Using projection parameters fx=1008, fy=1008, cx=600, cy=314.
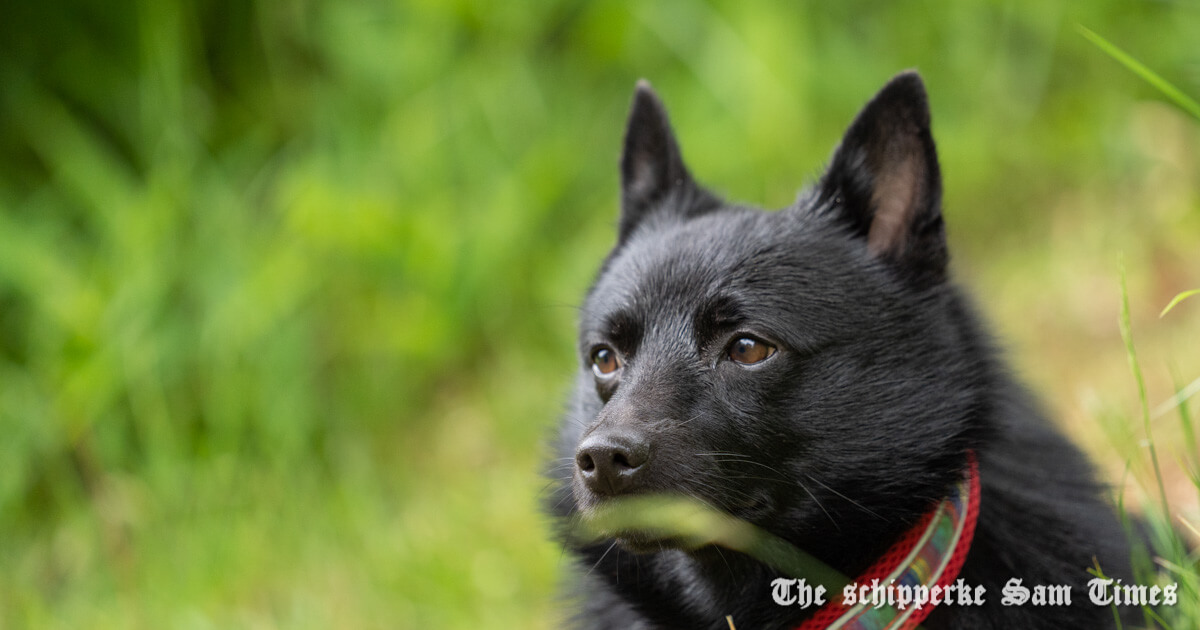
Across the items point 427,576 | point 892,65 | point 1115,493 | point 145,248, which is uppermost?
point 892,65

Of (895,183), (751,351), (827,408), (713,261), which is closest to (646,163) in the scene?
(713,261)

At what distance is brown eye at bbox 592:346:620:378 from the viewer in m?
2.44

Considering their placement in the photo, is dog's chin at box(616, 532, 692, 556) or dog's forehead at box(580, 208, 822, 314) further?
dog's forehead at box(580, 208, 822, 314)

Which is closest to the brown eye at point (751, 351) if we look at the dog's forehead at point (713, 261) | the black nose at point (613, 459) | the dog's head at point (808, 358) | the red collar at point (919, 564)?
the dog's head at point (808, 358)

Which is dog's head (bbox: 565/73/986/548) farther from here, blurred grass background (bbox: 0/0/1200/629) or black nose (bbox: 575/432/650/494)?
blurred grass background (bbox: 0/0/1200/629)

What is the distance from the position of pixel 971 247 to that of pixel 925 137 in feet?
11.7

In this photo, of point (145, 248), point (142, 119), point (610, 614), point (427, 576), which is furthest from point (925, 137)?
point (142, 119)

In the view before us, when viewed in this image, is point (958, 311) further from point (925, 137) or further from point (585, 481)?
point (585, 481)

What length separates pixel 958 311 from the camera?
7.72 feet

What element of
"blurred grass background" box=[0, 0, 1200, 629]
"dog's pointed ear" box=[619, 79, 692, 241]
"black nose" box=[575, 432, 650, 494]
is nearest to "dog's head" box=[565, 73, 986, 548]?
"black nose" box=[575, 432, 650, 494]

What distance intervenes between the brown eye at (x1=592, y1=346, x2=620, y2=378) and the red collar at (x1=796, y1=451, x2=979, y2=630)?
0.73 metres

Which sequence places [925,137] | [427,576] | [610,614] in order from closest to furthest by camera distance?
[925,137], [610,614], [427,576]

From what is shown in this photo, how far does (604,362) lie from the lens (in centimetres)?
247

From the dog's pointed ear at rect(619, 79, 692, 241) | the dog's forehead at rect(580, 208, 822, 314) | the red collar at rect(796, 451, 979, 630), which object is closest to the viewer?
the red collar at rect(796, 451, 979, 630)
